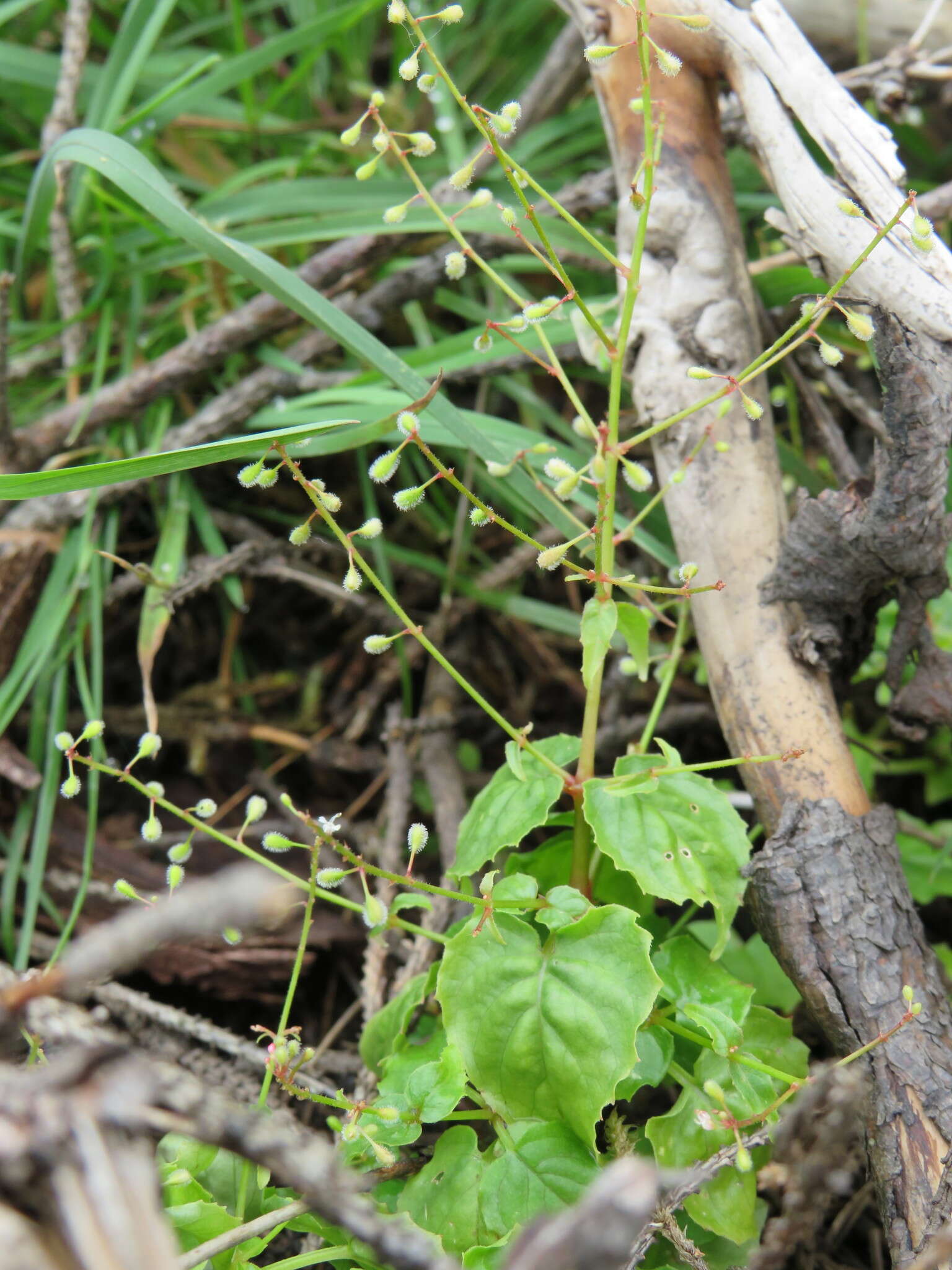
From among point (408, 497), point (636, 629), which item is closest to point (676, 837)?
point (636, 629)

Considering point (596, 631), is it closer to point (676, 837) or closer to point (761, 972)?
point (676, 837)

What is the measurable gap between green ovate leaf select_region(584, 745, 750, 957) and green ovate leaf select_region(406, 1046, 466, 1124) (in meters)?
0.32

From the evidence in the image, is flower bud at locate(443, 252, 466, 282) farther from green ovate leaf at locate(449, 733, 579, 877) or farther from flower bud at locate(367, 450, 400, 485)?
green ovate leaf at locate(449, 733, 579, 877)

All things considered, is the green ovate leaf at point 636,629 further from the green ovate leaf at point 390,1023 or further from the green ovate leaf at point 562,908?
the green ovate leaf at point 390,1023

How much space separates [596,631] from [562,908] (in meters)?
0.35

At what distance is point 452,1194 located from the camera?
1.15 meters

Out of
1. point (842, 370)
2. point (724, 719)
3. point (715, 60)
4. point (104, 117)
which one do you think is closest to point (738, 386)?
point (724, 719)

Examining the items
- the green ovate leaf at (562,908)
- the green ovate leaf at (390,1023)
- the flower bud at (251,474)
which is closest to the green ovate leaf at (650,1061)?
the green ovate leaf at (562,908)

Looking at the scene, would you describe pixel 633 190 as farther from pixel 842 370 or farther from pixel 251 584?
pixel 251 584

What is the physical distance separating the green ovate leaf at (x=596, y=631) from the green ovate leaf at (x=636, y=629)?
0.07 meters

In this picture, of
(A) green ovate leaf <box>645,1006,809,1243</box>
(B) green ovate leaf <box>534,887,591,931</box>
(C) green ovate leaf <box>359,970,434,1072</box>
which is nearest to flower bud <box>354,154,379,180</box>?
(B) green ovate leaf <box>534,887,591,931</box>

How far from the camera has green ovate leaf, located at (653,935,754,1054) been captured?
3.86 ft

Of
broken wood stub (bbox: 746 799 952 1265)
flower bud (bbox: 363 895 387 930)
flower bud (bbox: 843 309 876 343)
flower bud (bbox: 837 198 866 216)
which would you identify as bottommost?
broken wood stub (bbox: 746 799 952 1265)

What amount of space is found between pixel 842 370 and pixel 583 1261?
74.0 inches
